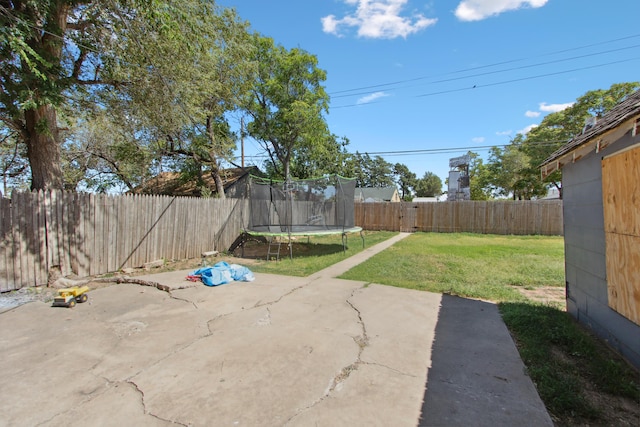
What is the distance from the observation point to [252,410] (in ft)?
6.84

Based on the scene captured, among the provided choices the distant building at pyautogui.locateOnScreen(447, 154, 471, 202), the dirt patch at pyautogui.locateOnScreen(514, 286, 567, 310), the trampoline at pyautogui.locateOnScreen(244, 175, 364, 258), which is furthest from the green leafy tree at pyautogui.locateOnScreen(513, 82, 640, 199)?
the dirt patch at pyautogui.locateOnScreen(514, 286, 567, 310)

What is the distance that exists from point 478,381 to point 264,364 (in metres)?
1.84

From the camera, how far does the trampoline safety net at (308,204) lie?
10.0 meters

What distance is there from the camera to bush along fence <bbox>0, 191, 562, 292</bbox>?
5.13 meters

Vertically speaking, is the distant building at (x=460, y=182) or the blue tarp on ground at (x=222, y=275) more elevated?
the distant building at (x=460, y=182)

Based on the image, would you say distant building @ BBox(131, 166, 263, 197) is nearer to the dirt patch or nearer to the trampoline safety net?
the trampoline safety net

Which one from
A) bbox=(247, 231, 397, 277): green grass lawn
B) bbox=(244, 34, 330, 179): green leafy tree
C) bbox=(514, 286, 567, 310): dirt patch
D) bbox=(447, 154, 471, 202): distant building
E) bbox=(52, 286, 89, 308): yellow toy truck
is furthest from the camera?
bbox=(447, 154, 471, 202): distant building

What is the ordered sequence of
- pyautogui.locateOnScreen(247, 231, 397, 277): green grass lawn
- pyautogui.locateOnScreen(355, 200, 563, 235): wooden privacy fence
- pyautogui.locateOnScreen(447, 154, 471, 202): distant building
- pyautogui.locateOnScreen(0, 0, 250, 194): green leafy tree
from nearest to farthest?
pyautogui.locateOnScreen(0, 0, 250, 194): green leafy tree < pyautogui.locateOnScreen(247, 231, 397, 277): green grass lawn < pyautogui.locateOnScreen(355, 200, 563, 235): wooden privacy fence < pyautogui.locateOnScreen(447, 154, 471, 202): distant building

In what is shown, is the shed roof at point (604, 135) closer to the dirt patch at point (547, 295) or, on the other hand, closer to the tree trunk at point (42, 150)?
the dirt patch at point (547, 295)

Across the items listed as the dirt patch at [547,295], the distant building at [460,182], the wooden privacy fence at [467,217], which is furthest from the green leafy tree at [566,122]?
the dirt patch at [547,295]

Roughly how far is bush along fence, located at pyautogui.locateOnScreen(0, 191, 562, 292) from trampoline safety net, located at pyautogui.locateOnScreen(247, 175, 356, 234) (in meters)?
0.74

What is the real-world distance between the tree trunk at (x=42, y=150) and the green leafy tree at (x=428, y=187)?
6897 cm

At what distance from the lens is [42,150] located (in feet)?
19.5

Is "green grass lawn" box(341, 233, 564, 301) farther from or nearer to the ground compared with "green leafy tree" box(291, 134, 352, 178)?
nearer to the ground
